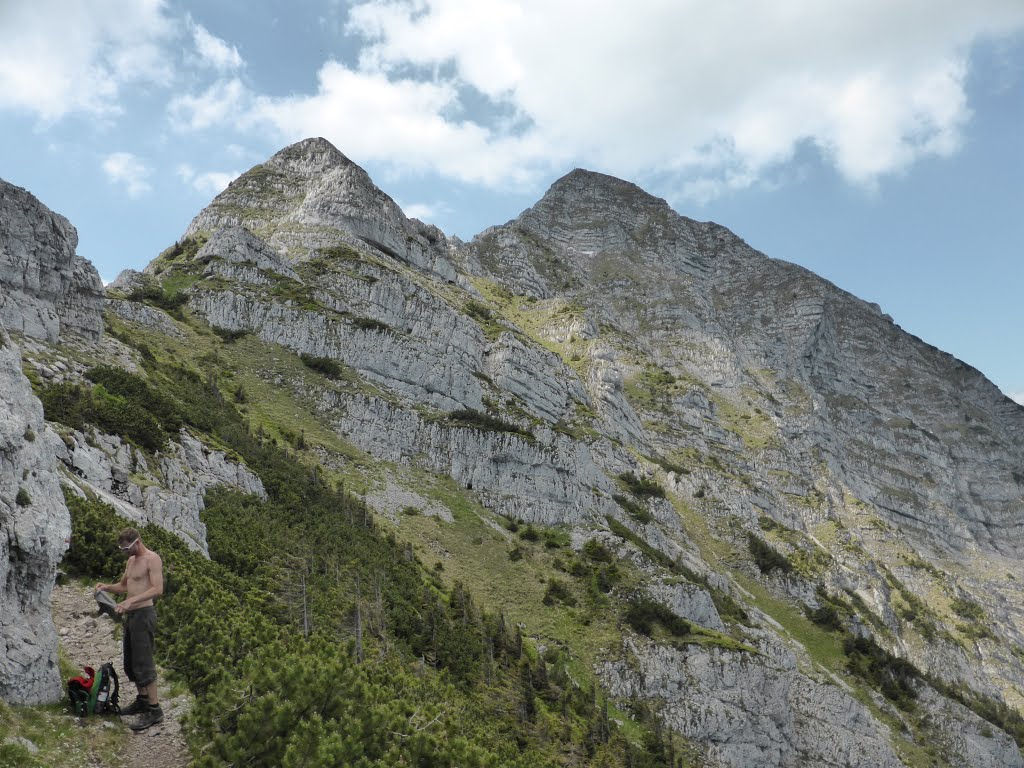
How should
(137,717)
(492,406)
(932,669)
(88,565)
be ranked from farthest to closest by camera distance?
(932,669), (492,406), (88,565), (137,717)

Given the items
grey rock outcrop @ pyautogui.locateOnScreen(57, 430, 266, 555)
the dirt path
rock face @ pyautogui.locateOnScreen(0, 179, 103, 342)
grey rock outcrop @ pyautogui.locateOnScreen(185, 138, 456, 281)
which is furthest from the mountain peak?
the dirt path

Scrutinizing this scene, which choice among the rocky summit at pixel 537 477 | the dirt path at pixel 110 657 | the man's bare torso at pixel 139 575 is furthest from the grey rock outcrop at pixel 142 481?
the man's bare torso at pixel 139 575

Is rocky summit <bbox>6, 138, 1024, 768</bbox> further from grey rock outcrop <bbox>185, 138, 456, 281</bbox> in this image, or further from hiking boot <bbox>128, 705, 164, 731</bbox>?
hiking boot <bbox>128, 705, 164, 731</bbox>

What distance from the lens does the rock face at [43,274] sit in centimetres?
3922

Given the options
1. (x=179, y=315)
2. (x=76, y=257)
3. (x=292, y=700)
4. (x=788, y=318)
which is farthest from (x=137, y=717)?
(x=788, y=318)

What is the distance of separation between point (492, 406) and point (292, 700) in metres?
70.9

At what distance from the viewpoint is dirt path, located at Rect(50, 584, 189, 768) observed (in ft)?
38.0

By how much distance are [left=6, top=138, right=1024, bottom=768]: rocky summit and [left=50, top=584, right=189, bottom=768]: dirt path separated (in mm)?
2039

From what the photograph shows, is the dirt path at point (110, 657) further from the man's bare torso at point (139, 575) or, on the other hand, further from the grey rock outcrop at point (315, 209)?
the grey rock outcrop at point (315, 209)

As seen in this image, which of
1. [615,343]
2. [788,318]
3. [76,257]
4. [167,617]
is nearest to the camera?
[167,617]

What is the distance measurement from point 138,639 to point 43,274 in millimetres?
40908

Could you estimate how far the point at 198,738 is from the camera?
39.7ft

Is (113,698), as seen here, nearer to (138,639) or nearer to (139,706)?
(139,706)

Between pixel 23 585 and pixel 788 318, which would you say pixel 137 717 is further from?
pixel 788 318
